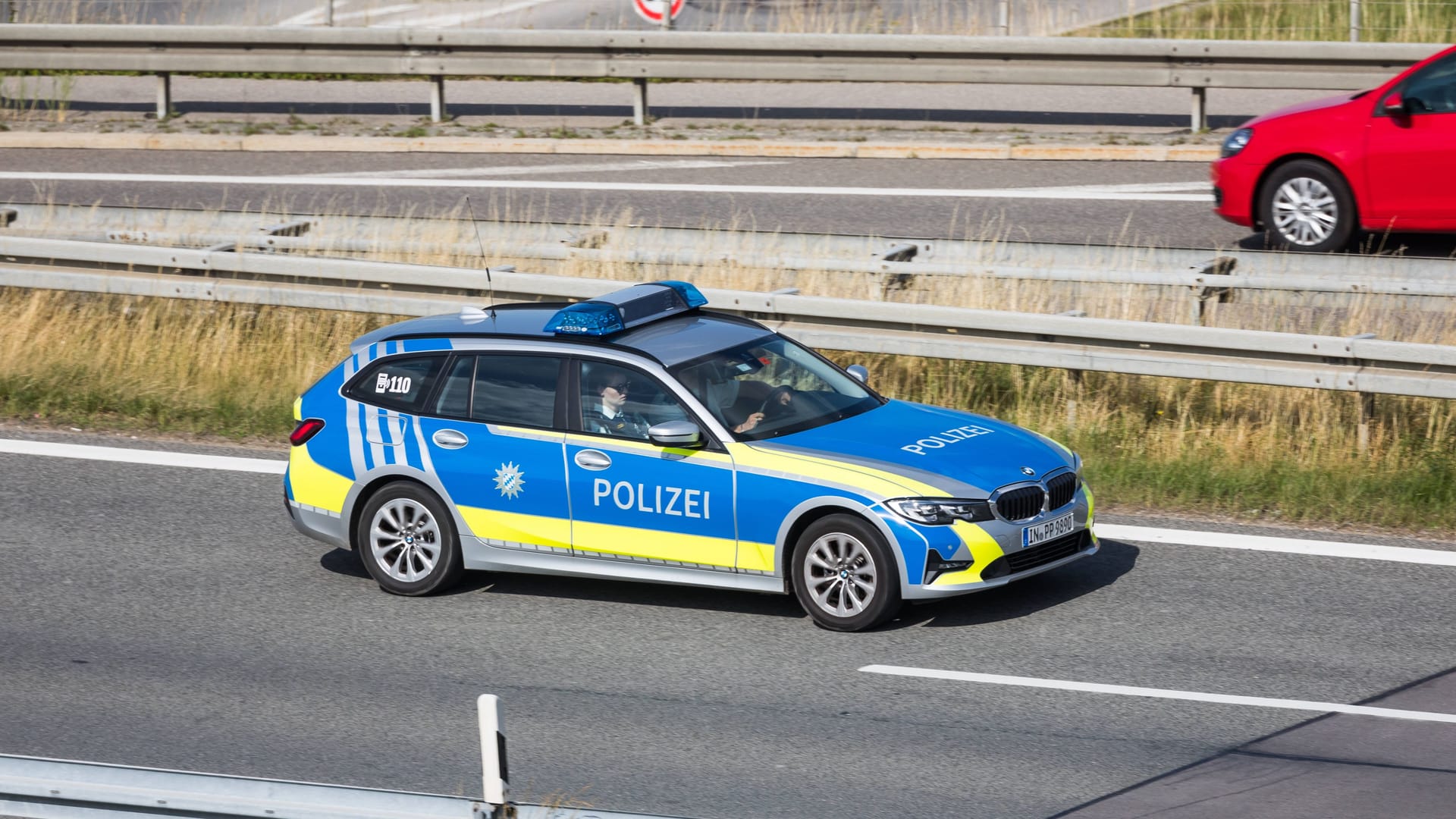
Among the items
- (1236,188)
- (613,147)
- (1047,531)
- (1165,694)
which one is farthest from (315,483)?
(613,147)

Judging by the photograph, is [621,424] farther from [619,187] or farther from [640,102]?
[640,102]

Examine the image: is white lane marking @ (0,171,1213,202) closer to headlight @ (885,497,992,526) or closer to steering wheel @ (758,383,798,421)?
steering wheel @ (758,383,798,421)

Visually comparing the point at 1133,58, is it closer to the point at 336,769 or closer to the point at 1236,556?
the point at 1236,556

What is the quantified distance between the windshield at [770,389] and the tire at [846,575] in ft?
2.05

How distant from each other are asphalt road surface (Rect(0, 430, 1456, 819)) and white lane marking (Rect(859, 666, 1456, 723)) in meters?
0.06

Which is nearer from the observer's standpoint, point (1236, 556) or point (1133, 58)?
point (1236, 556)

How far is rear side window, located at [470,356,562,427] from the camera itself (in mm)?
9188

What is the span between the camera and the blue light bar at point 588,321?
9.27 m

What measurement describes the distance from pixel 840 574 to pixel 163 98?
1391 cm

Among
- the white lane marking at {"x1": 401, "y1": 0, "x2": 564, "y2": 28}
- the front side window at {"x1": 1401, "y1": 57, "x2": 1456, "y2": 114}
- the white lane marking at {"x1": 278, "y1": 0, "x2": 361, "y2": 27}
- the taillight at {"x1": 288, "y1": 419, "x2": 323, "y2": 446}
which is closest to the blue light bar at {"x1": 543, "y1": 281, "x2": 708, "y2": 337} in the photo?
the taillight at {"x1": 288, "y1": 419, "x2": 323, "y2": 446}

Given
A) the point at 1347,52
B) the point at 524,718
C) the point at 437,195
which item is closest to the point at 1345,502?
the point at 524,718

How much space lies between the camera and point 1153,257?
42.3 ft

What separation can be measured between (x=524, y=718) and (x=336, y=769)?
892 millimetres

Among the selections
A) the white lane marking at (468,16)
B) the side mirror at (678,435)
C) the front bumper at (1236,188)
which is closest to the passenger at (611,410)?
the side mirror at (678,435)
